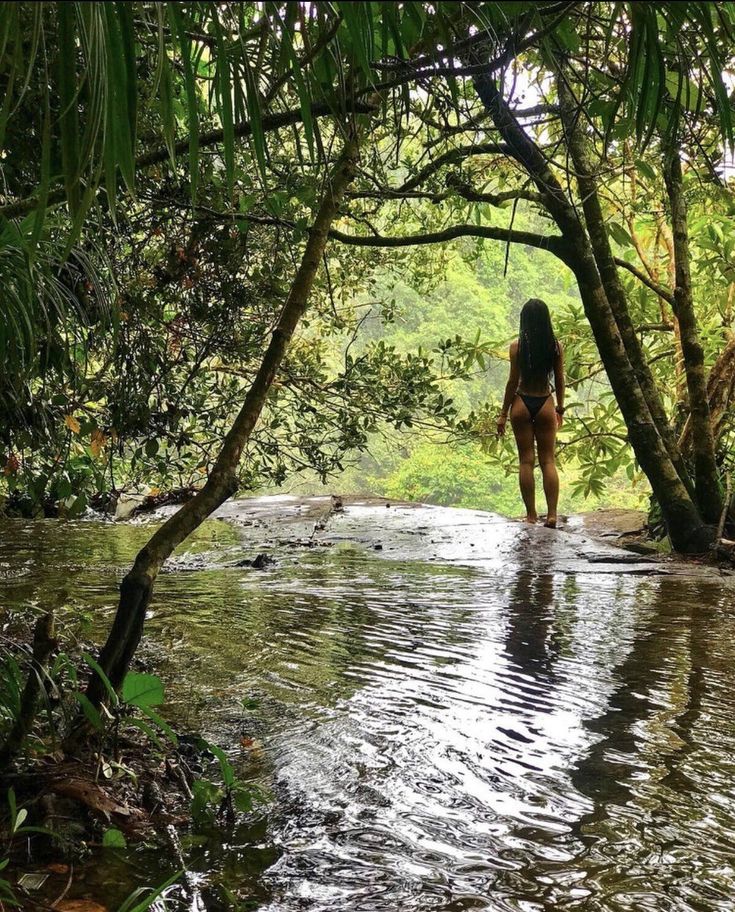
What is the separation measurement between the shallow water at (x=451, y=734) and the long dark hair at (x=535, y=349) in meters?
2.75

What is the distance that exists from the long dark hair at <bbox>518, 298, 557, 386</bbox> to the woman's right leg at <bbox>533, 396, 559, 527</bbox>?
224mm

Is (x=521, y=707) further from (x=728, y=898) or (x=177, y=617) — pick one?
(x=177, y=617)

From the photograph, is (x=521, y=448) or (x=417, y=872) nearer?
(x=417, y=872)

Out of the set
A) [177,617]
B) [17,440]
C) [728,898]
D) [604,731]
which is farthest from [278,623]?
[728,898]

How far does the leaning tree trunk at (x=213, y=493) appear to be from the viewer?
195 centimetres

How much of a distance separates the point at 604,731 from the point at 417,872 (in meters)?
0.94

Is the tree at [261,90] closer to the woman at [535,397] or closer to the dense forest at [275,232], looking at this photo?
the dense forest at [275,232]

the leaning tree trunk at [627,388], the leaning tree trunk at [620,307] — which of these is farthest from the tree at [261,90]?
the leaning tree trunk at [620,307]

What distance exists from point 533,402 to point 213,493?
5.62 meters

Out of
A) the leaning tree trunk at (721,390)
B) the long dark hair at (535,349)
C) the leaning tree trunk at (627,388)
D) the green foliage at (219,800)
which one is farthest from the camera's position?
the long dark hair at (535,349)

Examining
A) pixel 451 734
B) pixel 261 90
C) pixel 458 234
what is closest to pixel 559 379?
pixel 458 234

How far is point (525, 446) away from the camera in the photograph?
7629 mm

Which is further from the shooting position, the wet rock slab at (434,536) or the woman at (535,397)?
the woman at (535,397)

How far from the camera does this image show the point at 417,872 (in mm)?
1620
